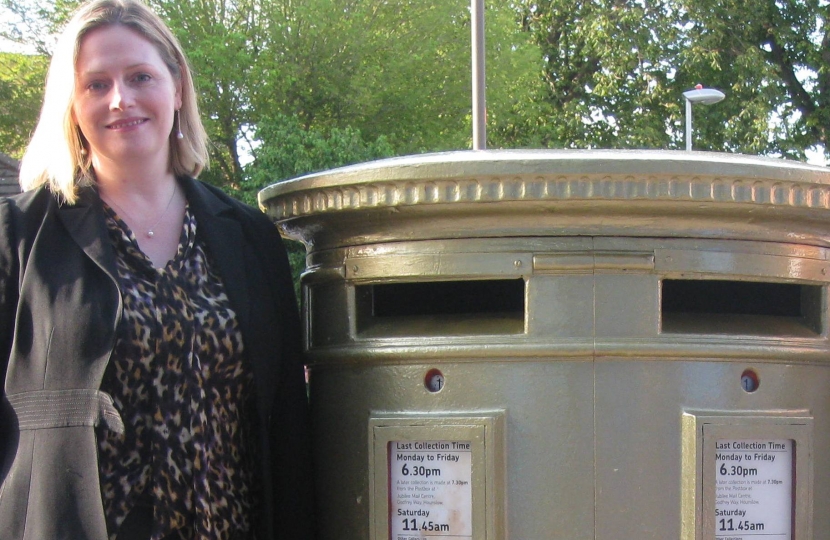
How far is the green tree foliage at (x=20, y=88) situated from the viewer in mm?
16078

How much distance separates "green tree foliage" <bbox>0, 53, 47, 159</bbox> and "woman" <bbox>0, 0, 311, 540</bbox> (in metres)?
15.2

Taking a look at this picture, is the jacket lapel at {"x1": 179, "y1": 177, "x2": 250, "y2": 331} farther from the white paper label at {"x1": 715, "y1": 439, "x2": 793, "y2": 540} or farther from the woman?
the white paper label at {"x1": 715, "y1": 439, "x2": 793, "y2": 540}

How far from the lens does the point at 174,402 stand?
1.85 meters

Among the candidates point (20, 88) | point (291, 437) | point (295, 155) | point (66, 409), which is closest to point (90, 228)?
point (66, 409)

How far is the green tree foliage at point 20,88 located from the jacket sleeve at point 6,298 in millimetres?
15288

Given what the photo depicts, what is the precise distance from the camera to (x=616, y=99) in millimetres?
18969

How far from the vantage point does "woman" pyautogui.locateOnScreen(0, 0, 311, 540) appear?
175 cm

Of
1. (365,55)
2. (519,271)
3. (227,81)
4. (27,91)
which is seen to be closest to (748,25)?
(365,55)

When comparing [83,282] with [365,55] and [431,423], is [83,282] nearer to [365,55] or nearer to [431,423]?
[431,423]

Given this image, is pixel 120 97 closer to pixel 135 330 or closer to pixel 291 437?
pixel 135 330

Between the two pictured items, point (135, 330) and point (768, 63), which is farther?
point (768, 63)

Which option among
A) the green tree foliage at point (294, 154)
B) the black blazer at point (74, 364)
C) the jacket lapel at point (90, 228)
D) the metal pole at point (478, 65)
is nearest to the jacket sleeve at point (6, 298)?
the black blazer at point (74, 364)

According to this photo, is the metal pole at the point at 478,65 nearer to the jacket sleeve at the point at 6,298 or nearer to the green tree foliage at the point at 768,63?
the jacket sleeve at the point at 6,298

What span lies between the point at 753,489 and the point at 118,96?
4.45 ft
